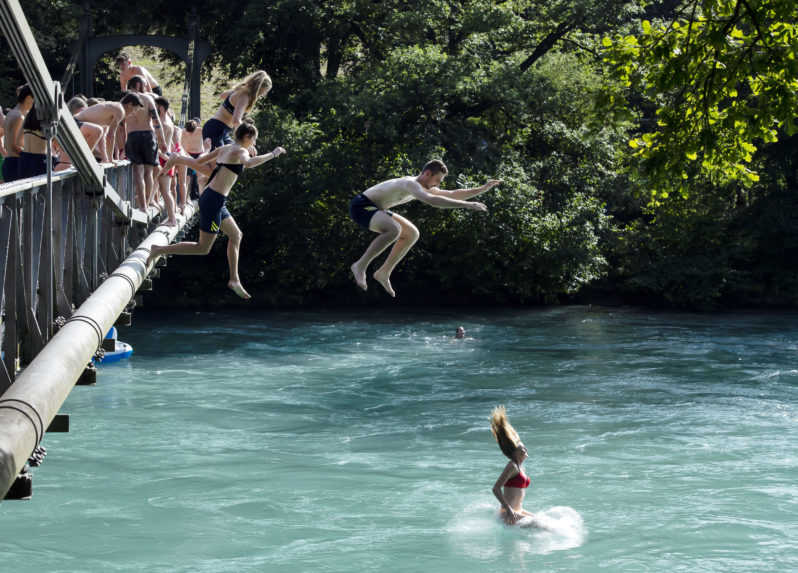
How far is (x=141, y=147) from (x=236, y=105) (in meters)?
1.29

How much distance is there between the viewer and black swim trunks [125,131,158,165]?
11266 millimetres

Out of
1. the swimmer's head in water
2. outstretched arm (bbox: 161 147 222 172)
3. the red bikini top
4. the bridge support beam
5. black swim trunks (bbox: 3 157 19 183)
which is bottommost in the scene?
the red bikini top

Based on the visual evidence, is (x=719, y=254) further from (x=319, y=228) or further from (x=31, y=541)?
(x=31, y=541)

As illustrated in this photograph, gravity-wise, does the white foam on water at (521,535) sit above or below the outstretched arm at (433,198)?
below

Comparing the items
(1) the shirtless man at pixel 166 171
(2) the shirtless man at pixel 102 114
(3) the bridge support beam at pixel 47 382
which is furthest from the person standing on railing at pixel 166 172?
(3) the bridge support beam at pixel 47 382

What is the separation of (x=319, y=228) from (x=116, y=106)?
19.7 meters

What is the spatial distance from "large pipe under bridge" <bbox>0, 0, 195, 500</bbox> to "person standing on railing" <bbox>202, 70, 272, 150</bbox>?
196 cm

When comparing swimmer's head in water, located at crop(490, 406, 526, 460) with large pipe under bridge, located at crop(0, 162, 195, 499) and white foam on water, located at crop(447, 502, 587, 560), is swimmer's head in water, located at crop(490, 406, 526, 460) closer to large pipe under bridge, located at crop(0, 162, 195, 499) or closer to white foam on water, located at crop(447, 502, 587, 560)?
white foam on water, located at crop(447, 502, 587, 560)

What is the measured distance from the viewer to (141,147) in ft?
37.1

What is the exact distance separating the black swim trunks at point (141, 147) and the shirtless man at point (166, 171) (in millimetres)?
475

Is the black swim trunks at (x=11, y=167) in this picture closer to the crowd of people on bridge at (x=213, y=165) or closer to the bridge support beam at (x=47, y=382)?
the crowd of people on bridge at (x=213, y=165)

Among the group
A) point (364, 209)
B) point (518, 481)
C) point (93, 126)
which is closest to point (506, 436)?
point (518, 481)

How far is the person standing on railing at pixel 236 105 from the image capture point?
405 inches

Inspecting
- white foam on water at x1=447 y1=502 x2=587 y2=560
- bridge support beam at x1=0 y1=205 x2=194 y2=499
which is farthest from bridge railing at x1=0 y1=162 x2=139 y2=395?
white foam on water at x1=447 y1=502 x2=587 y2=560
